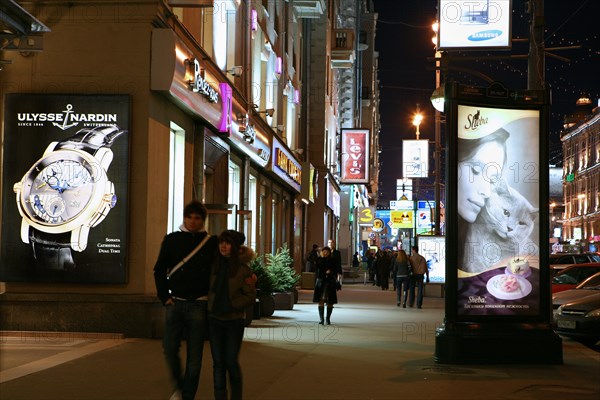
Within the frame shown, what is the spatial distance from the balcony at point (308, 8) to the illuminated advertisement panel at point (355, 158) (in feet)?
44.2

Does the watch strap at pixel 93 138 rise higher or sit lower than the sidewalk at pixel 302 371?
higher

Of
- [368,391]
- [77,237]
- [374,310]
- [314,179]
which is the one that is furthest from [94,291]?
[314,179]

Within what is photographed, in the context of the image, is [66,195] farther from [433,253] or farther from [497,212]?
[433,253]

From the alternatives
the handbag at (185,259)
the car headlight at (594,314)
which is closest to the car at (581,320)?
the car headlight at (594,314)

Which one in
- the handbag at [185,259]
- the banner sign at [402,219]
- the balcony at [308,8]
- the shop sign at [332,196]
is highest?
the balcony at [308,8]

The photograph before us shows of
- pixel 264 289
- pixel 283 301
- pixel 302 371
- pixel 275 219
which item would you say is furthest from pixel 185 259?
pixel 275 219

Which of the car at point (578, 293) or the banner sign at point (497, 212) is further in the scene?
the car at point (578, 293)

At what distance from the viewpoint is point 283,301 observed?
23844 mm

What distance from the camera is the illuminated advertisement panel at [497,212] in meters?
12.7

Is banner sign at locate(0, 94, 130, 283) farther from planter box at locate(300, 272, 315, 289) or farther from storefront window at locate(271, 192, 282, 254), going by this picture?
planter box at locate(300, 272, 315, 289)

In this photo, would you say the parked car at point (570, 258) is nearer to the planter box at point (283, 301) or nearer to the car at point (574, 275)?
the car at point (574, 275)

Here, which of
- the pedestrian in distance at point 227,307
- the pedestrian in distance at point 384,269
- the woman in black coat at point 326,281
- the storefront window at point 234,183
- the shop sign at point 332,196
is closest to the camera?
the pedestrian in distance at point 227,307

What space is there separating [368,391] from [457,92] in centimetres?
470

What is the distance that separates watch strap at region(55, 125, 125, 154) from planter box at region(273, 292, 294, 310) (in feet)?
30.6
